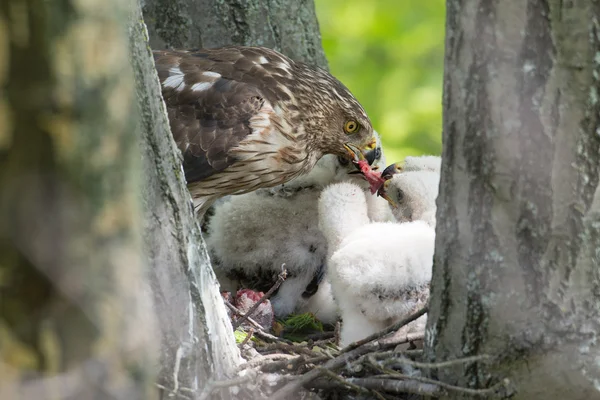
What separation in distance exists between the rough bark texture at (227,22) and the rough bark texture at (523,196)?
2.90 meters

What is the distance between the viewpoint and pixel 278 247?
14.3 feet

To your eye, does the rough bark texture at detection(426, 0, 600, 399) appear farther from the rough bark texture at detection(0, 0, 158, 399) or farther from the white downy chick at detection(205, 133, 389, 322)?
the white downy chick at detection(205, 133, 389, 322)

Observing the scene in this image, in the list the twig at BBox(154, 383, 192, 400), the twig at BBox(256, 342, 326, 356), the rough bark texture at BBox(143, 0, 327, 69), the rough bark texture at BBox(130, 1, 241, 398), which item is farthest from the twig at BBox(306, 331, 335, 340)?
the rough bark texture at BBox(143, 0, 327, 69)

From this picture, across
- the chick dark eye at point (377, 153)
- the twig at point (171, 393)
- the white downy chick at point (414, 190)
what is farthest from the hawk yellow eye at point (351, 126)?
the twig at point (171, 393)

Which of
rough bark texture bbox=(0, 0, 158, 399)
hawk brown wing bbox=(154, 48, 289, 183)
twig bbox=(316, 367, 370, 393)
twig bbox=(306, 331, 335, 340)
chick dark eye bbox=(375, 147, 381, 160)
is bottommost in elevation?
twig bbox=(306, 331, 335, 340)

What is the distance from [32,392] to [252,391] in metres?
1.46

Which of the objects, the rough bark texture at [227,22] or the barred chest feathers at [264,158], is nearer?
the barred chest feathers at [264,158]

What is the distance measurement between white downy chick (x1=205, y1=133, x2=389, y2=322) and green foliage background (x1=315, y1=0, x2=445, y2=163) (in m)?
1.76

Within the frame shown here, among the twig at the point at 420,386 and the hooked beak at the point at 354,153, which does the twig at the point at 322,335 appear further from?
the twig at the point at 420,386

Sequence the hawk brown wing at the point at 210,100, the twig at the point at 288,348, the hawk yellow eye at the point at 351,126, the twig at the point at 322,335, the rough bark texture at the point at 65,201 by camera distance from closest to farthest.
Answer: the rough bark texture at the point at 65,201 < the twig at the point at 288,348 < the twig at the point at 322,335 < the hawk brown wing at the point at 210,100 < the hawk yellow eye at the point at 351,126

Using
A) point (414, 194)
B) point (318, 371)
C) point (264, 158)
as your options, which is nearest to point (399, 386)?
point (318, 371)

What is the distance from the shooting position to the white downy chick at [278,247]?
4.31 m

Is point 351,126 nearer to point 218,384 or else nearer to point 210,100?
point 210,100

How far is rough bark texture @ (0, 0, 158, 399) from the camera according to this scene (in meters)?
1.22
